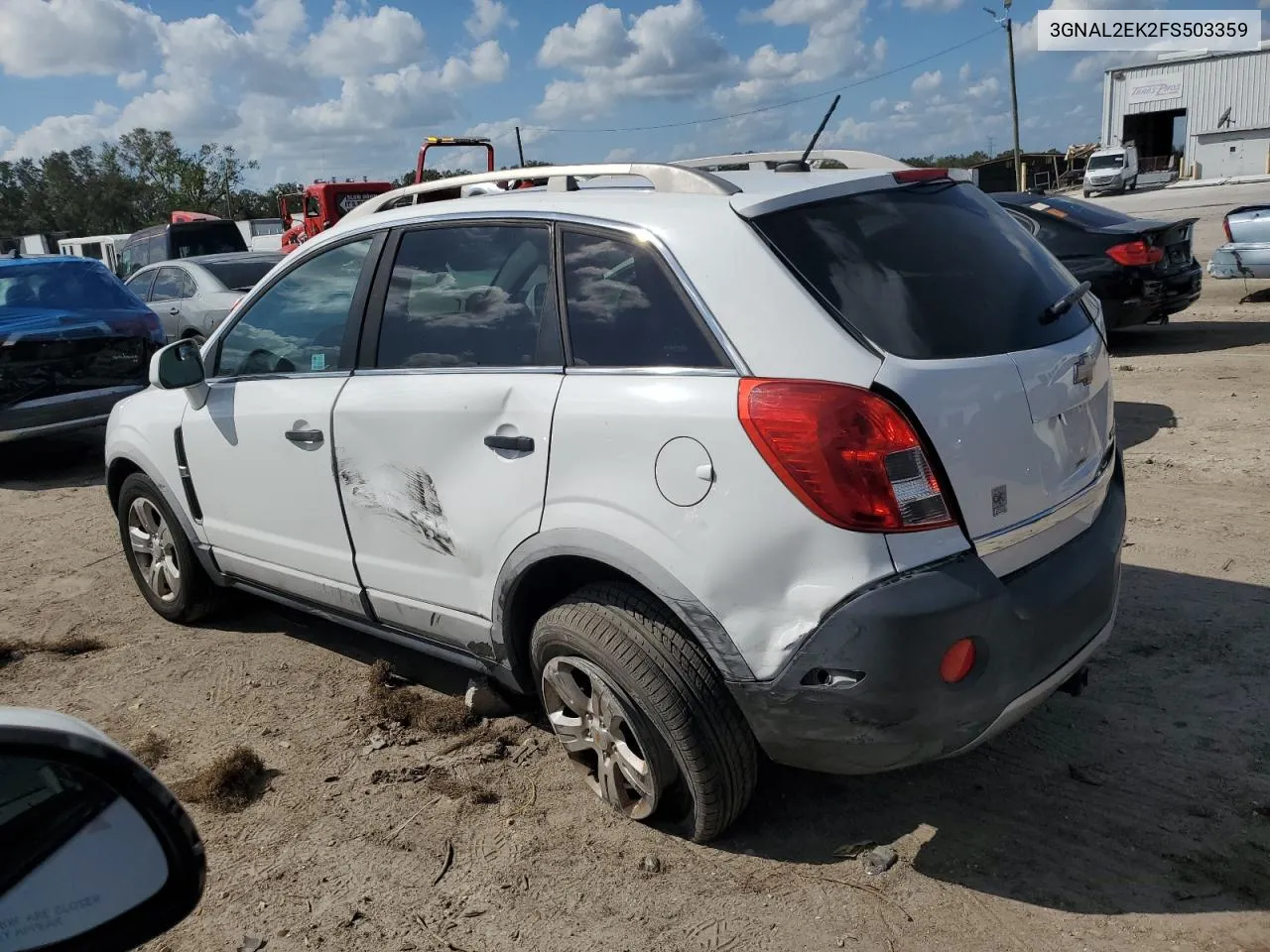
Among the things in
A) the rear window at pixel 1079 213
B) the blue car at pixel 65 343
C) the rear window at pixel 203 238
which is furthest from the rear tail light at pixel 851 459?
the rear window at pixel 203 238

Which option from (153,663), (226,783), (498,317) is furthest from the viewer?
(153,663)

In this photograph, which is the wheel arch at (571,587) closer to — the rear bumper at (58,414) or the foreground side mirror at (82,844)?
the foreground side mirror at (82,844)

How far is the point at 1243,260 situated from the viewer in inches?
446

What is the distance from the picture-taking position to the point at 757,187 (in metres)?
2.93

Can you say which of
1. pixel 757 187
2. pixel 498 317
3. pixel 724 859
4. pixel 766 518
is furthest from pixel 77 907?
pixel 757 187

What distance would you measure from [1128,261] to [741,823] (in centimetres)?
820

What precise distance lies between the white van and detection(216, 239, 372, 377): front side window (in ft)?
154

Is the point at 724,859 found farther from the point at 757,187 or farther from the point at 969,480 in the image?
the point at 757,187

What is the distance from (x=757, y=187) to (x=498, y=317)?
0.88 metres

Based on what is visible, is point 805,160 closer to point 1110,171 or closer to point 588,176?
point 588,176

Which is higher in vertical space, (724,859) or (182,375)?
(182,375)

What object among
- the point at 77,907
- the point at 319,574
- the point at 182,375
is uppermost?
the point at 182,375

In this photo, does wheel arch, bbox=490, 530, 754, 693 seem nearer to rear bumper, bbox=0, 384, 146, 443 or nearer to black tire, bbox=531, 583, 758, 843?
black tire, bbox=531, 583, 758, 843

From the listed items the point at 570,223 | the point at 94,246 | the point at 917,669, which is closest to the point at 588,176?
the point at 570,223
